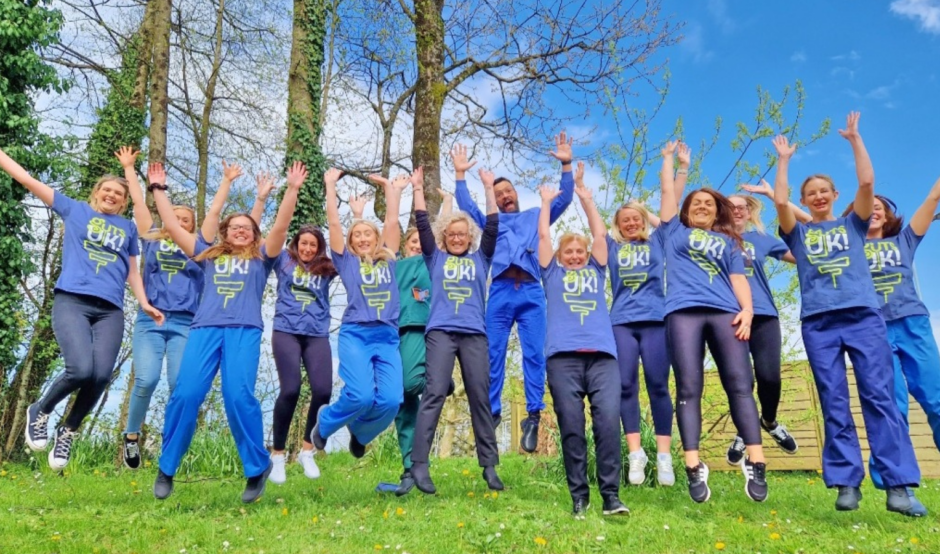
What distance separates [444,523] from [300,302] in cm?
214

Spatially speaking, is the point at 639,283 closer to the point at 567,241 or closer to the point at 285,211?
the point at 567,241

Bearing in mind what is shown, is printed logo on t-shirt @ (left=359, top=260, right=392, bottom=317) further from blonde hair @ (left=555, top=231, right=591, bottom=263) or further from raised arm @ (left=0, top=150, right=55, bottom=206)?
raised arm @ (left=0, top=150, right=55, bottom=206)

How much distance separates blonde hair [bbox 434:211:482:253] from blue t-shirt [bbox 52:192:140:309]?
8.77 feet

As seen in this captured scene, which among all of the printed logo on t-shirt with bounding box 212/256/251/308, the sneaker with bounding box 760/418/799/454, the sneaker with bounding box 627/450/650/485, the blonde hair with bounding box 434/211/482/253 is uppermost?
the blonde hair with bounding box 434/211/482/253

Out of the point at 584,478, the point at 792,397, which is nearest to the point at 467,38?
the point at 792,397

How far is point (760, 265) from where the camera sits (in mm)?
5961

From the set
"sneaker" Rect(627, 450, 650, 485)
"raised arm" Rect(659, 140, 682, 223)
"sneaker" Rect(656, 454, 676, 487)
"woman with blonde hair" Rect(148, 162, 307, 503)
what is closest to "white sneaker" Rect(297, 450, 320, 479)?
"woman with blonde hair" Rect(148, 162, 307, 503)

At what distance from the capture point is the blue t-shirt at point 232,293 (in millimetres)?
5410

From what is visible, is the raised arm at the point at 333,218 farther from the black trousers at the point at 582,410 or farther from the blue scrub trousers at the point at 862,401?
the blue scrub trousers at the point at 862,401

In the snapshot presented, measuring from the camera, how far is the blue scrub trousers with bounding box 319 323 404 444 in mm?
5652

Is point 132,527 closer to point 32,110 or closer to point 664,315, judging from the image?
point 664,315

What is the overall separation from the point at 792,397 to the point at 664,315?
299 inches

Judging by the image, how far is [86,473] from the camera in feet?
32.2

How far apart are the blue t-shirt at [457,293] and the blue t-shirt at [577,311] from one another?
23.7 inches
